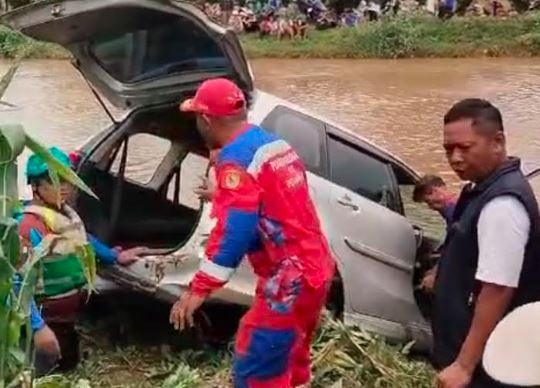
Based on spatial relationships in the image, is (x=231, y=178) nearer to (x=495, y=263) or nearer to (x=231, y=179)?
(x=231, y=179)

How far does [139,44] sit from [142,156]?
1339 millimetres

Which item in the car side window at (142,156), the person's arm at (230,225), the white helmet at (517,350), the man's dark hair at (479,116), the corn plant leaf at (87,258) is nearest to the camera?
the white helmet at (517,350)

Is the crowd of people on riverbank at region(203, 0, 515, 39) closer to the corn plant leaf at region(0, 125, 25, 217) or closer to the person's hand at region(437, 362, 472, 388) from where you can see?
the person's hand at region(437, 362, 472, 388)

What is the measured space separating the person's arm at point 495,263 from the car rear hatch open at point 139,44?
2.54 meters

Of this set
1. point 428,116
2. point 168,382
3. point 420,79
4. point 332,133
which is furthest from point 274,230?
point 420,79

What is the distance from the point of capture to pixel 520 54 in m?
28.4

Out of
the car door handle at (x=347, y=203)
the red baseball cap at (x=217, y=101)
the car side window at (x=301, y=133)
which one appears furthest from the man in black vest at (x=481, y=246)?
the car side window at (x=301, y=133)

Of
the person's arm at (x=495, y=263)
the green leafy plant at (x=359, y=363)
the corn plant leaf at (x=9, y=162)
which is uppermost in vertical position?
the corn plant leaf at (x=9, y=162)

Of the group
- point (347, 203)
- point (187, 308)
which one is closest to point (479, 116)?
point (187, 308)

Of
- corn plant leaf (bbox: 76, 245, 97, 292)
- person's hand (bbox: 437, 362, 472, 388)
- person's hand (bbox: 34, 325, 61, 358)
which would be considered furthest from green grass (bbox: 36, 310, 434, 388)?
corn plant leaf (bbox: 76, 245, 97, 292)

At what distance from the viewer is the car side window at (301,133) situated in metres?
5.85

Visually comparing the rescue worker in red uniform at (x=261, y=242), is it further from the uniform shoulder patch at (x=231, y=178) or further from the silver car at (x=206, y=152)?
the silver car at (x=206, y=152)

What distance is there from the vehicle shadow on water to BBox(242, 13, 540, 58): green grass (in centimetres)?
2273

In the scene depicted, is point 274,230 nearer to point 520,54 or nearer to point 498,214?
point 498,214
